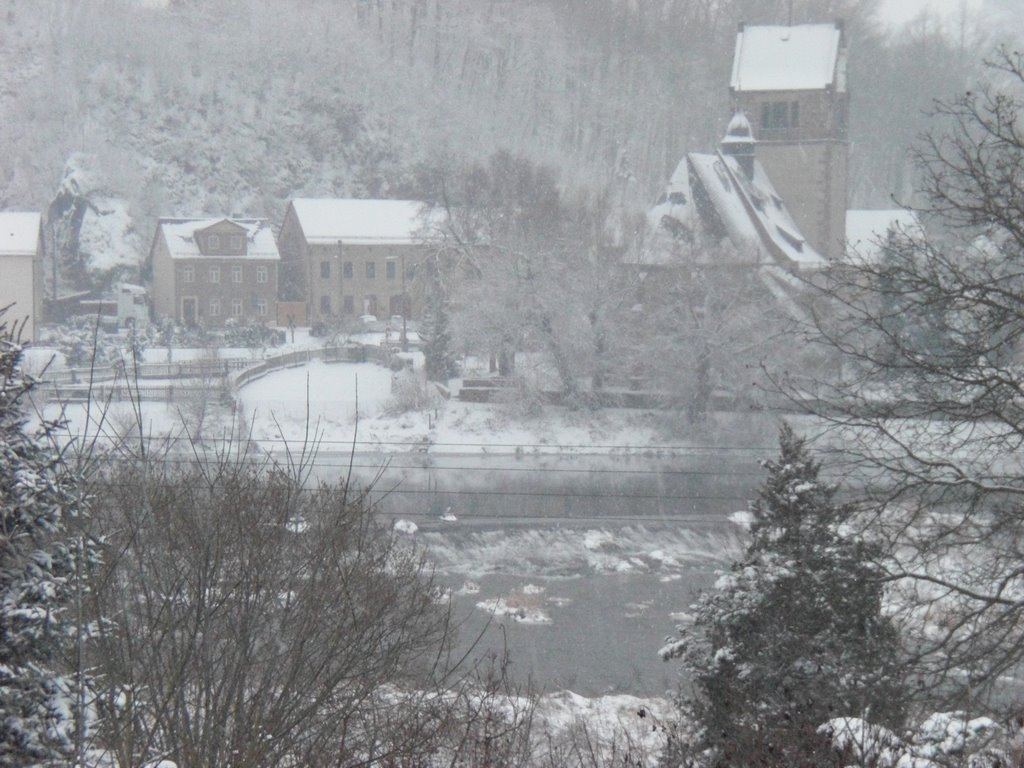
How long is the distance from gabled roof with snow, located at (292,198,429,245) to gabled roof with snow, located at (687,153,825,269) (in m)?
12.3

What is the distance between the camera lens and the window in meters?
49.8

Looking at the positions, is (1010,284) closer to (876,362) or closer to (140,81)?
(876,362)

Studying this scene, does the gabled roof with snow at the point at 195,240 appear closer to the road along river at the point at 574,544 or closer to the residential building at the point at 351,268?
the residential building at the point at 351,268

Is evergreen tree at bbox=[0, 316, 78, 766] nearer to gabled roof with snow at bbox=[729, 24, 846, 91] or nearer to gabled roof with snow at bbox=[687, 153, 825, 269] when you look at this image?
gabled roof with snow at bbox=[687, 153, 825, 269]

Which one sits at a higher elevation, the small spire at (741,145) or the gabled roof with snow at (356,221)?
the small spire at (741,145)

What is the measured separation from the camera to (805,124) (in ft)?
163

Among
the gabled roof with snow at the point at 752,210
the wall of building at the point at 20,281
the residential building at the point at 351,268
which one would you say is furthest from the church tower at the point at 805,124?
the wall of building at the point at 20,281

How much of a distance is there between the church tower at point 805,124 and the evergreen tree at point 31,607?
45.9 m

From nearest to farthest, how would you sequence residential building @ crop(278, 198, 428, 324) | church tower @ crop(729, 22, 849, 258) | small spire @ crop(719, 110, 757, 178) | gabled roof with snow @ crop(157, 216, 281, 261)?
1. small spire @ crop(719, 110, 757, 178)
2. gabled roof with snow @ crop(157, 216, 281, 261)
3. church tower @ crop(729, 22, 849, 258)
4. residential building @ crop(278, 198, 428, 324)

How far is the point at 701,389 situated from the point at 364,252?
22.7 m

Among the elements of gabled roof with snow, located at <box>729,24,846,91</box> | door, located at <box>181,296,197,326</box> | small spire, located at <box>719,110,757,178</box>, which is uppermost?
gabled roof with snow, located at <box>729,24,846,91</box>

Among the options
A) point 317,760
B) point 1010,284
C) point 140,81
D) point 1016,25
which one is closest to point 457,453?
point 1010,284

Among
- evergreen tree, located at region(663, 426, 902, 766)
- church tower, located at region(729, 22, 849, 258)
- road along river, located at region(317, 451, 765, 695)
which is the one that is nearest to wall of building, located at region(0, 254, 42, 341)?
road along river, located at region(317, 451, 765, 695)

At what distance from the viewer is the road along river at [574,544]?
15.4 m
